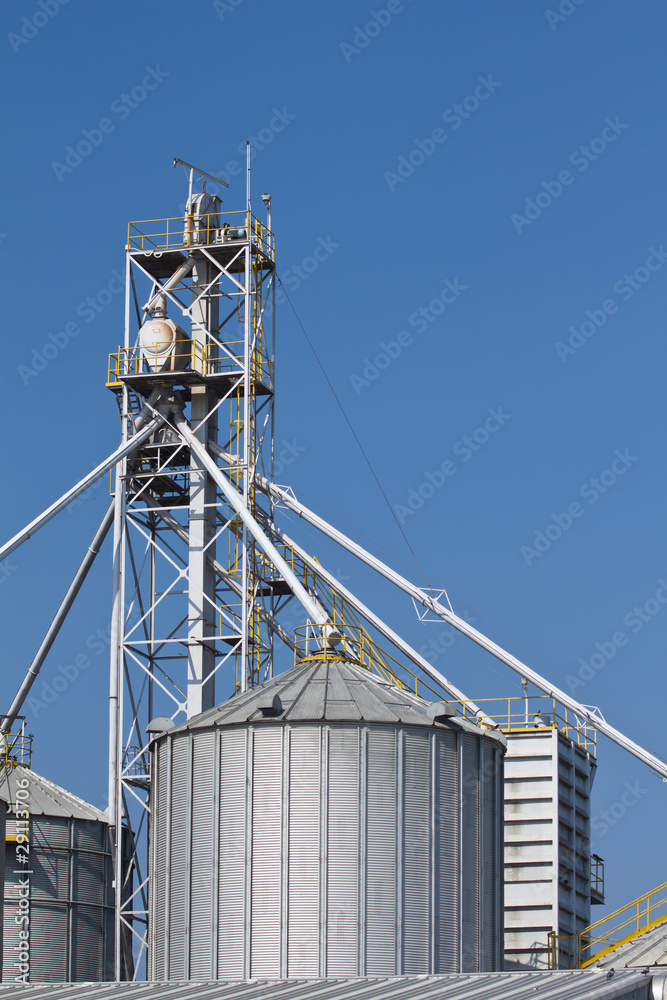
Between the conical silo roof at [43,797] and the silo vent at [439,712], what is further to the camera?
the conical silo roof at [43,797]

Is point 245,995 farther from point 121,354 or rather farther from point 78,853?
point 121,354

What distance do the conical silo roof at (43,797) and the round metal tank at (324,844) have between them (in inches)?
351

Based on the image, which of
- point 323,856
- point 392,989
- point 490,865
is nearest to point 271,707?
point 323,856

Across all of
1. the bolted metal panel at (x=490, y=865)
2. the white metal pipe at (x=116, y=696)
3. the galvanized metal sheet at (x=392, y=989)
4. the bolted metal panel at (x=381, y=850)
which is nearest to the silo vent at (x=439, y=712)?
the bolted metal panel at (x=381, y=850)

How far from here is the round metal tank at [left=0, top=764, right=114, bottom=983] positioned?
43.9 meters

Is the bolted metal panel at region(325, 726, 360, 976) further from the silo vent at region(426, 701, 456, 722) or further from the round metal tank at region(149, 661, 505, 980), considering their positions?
the silo vent at region(426, 701, 456, 722)

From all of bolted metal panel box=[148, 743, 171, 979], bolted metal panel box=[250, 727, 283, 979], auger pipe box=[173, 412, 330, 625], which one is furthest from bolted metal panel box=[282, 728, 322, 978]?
auger pipe box=[173, 412, 330, 625]

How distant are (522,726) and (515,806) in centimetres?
213

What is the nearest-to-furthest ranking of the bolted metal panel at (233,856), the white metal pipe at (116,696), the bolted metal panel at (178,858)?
the bolted metal panel at (233,856), the bolted metal panel at (178,858), the white metal pipe at (116,696)

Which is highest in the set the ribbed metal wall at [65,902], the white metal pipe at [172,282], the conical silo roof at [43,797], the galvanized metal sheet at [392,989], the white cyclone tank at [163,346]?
the white metal pipe at [172,282]

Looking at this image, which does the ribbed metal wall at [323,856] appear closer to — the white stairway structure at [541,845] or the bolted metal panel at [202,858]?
the bolted metal panel at [202,858]

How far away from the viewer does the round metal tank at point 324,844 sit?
34.1 metres

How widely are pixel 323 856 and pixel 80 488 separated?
56.8 ft

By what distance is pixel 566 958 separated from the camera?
41.7 m
